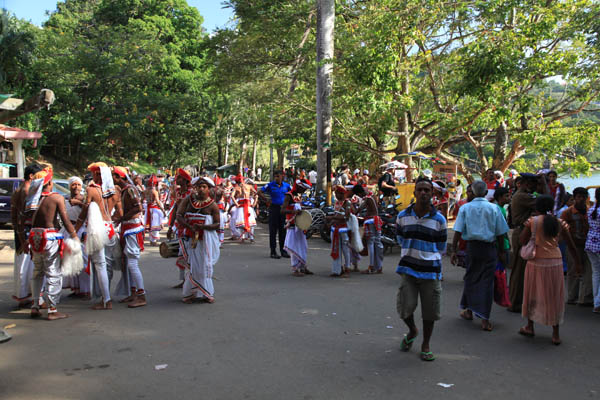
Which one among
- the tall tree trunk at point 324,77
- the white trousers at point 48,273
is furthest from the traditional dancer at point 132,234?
the tall tree trunk at point 324,77

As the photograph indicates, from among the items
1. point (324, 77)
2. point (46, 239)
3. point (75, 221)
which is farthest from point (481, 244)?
point (324, 77)

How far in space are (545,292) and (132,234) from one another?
5239 mm

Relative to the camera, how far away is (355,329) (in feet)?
20.4

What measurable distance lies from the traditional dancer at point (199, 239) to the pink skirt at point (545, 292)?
4115 mm

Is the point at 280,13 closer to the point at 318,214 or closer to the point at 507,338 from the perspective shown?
the point at 318,214

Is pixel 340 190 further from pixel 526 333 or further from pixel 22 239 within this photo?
pixel 22 239

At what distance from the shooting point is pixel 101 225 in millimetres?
6797

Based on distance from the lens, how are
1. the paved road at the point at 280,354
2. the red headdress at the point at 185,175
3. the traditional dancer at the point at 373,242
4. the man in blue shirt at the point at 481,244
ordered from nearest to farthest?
the paved road at the point at 280,354 < the man in blue shirt at the point at 481,244 < the red headdress at the point at 185,175 < the traditional dancer at the point at 373,242

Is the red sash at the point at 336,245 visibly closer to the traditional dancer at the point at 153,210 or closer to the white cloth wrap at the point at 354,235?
the white cloth wrap at the point at 354,235

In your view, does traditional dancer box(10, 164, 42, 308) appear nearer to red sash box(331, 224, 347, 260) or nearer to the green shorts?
the green shorts

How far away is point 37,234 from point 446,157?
640 inches

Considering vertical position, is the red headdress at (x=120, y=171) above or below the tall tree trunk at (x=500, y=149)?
below

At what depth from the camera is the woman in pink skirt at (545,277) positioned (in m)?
5.67

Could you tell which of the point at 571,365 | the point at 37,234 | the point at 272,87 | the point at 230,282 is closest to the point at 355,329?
the point at 571,365
